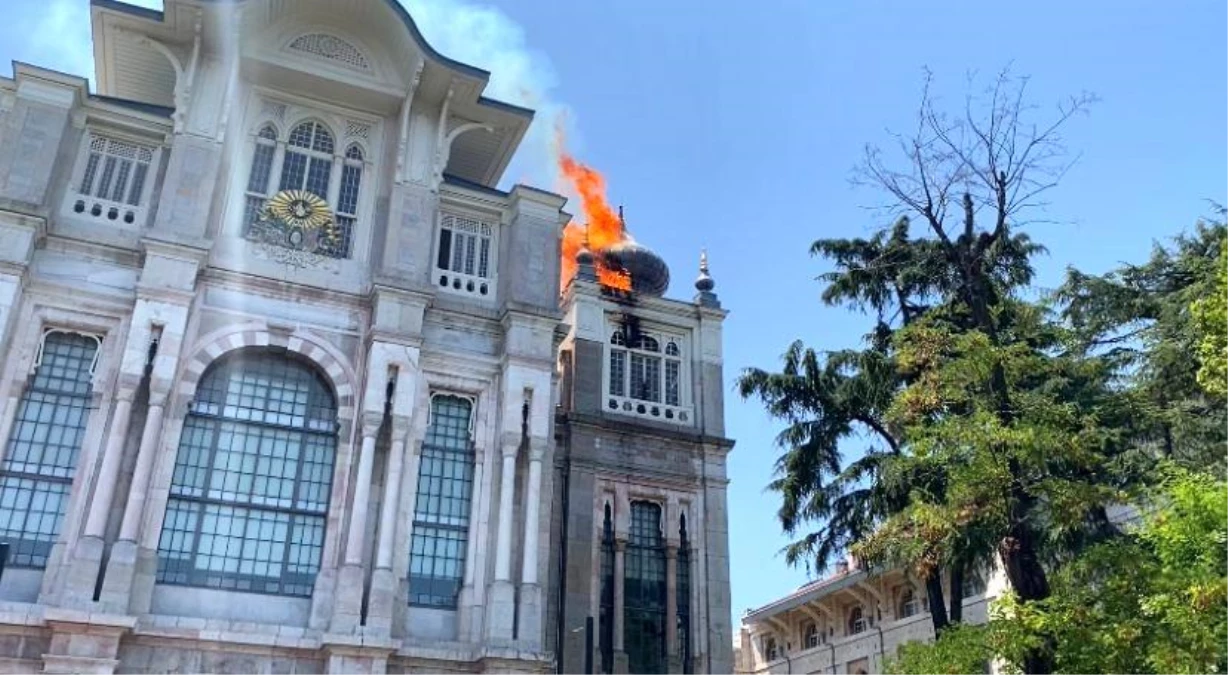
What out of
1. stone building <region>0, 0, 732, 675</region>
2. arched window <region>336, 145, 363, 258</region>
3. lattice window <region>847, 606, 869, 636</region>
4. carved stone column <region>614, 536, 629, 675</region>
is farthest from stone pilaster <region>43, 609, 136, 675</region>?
lattice window <region>847, 606, 869, 636</region>

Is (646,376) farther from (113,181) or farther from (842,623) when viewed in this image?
(842,623)

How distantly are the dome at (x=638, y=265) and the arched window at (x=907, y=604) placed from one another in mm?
16782

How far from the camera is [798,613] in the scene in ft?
153

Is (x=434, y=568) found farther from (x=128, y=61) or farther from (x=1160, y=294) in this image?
(x=1160, y=294)

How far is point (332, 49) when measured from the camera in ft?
85.4

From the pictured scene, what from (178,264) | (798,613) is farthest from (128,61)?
(798,613)

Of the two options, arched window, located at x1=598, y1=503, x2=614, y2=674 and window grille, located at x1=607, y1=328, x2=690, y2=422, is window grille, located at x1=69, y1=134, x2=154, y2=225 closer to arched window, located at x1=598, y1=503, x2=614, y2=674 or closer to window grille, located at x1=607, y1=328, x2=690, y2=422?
window grille, located at x1=607, y1=328, x2=690, y2=422

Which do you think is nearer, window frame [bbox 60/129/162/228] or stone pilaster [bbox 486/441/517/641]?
stone pilaster [bbox 486/441/517/641]

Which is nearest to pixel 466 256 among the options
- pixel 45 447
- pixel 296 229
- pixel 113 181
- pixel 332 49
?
pixel 296 229

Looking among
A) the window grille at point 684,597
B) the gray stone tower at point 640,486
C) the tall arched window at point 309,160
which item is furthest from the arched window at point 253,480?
the window grille at point 684,597

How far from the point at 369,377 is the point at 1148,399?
52.0ft

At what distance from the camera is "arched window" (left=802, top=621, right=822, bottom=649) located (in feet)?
150

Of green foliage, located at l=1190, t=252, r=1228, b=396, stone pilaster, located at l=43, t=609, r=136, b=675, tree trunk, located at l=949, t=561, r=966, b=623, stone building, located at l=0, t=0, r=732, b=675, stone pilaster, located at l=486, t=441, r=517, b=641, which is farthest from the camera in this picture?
stone pilaster, located at l=486, t=441, r=517, b=641

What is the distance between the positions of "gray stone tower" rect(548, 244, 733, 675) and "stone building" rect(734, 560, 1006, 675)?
10.9 metres
